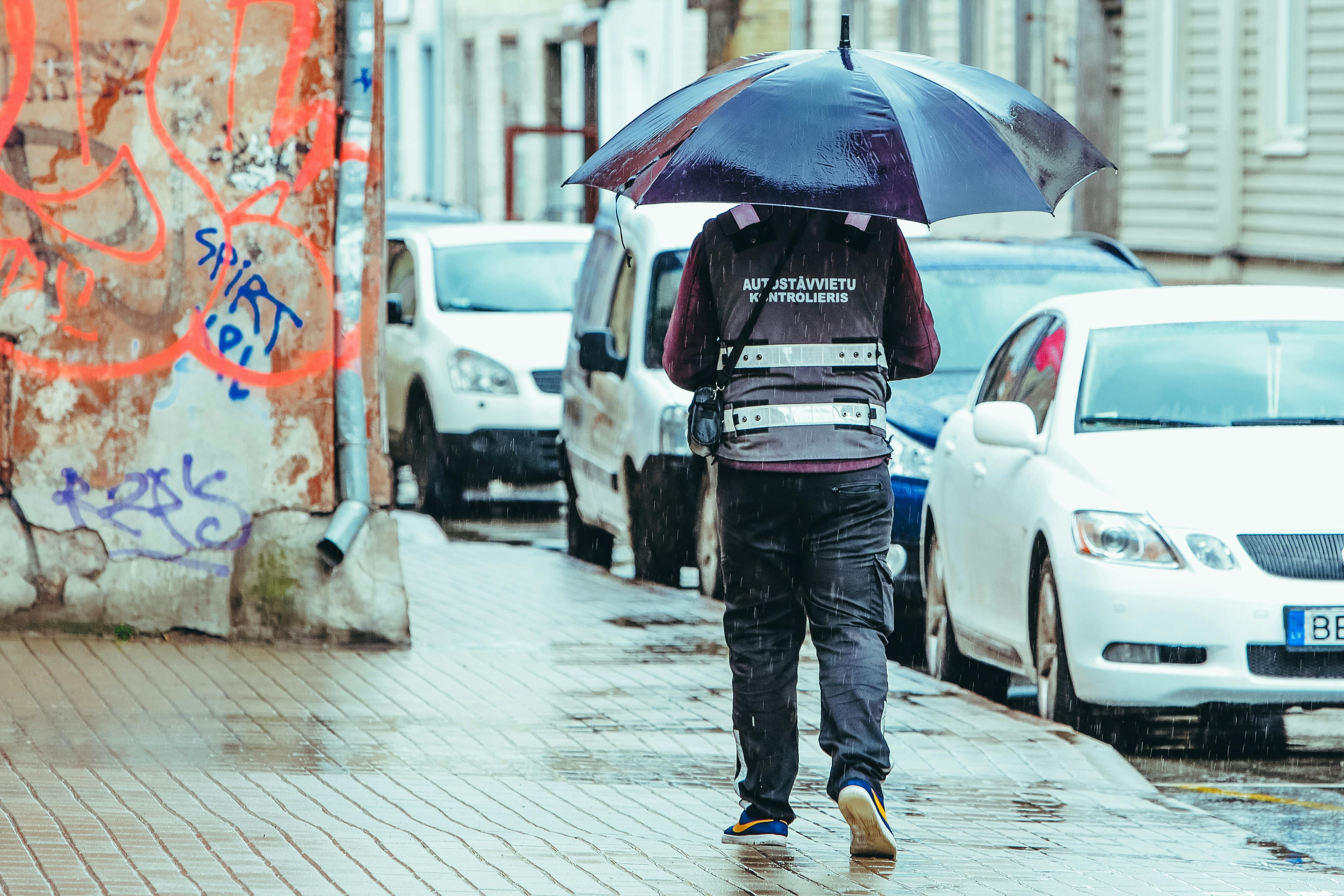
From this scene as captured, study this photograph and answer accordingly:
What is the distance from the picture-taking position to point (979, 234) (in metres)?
30.0

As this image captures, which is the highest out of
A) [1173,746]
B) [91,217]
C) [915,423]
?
[91,217]

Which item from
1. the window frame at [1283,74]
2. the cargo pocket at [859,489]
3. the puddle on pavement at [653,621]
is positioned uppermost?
the window frame at [1283,74]

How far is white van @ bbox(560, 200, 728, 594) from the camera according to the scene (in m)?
11.3

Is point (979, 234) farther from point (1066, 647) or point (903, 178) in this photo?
point (903, 178)

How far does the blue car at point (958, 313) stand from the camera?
406 inches

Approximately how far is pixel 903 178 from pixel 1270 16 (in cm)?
1778

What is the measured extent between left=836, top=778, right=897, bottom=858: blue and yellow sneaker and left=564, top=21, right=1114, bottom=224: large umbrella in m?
1.31

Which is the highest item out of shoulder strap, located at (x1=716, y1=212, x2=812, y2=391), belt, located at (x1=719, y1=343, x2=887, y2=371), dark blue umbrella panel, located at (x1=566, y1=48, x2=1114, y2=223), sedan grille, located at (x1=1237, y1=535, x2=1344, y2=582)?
dark blue umbrella panel, located at (x1=566, y1=48, x2=1114, y2=223)

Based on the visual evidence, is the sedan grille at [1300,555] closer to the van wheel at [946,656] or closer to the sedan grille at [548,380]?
the van wheel at [946,656]

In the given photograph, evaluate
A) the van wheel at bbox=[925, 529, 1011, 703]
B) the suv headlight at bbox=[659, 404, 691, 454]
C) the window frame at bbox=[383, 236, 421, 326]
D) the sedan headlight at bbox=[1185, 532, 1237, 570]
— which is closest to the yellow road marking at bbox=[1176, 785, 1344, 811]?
the sedan headlight at bbox=[1185, 532, 1237, 570]

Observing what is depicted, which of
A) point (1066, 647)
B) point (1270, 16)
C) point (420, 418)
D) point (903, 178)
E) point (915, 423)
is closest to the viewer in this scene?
point (903, 178)

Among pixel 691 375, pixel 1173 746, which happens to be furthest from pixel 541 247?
pixel 691 375

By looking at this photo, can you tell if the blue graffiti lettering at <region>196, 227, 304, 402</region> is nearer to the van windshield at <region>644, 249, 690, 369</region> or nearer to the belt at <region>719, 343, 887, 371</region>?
the van windshield at <region>644, 249, 690, 369</region>

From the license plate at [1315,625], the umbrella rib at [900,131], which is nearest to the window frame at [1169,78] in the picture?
the license plate at [1315,625]
